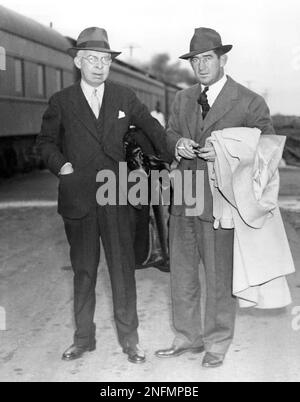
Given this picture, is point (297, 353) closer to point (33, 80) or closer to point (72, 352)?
point (72, 352)

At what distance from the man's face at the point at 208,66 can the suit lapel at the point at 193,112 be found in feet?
0.45

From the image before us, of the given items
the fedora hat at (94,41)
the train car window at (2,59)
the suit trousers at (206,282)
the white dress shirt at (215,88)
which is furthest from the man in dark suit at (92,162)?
the train car window at (2,59)

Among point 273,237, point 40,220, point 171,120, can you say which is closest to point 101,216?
point 171,120

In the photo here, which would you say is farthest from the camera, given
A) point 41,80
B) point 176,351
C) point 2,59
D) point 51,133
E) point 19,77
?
point 41,80

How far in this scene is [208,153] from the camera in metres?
4.02

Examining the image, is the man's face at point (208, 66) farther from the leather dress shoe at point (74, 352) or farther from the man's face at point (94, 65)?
the leather dress shoe at point (74, 352)

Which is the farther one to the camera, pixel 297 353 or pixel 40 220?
pixel 40 220

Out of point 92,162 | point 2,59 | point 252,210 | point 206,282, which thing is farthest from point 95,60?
point 2,59

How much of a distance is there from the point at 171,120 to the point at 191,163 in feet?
0.99

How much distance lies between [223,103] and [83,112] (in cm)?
79

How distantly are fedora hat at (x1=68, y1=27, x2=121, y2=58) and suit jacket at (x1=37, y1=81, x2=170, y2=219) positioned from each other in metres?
0.22

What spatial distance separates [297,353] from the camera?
449 centimetres

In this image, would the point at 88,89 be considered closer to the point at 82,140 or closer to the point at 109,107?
the point at 109,107

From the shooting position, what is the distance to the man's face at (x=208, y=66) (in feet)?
13.7
